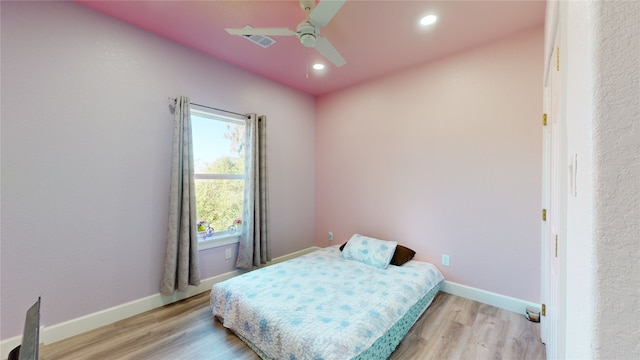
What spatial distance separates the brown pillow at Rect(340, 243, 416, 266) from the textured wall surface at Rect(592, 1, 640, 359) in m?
2.53

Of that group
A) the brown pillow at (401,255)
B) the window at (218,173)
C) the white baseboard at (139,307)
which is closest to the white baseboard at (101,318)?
the white baseboard at (139,307)

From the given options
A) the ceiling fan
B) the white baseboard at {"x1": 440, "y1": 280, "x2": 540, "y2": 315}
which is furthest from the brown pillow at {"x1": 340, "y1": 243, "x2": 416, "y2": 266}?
the ceiling fan

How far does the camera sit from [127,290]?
2.36m

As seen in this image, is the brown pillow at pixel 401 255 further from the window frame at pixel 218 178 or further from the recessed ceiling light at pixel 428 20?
the recessed ceiling light at pixel 428 20

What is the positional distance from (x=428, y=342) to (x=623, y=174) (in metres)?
2.07

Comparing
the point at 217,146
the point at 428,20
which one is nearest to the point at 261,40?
the point at 217,146

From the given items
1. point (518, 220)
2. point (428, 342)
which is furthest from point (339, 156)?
point (428, 342)

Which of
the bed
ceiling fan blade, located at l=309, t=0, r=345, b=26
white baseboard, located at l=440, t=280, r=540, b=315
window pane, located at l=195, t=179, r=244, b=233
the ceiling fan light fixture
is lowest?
white baseboard, located at l=440, t=280, r=540, b=315

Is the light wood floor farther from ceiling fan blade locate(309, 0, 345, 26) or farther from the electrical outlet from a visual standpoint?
ceiling fan blade locate(309, 0, 345, 26)

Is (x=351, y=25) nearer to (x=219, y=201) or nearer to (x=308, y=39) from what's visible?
(x=308, y=39)

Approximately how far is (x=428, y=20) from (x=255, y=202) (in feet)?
8.88

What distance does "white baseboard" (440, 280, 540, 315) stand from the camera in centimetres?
243

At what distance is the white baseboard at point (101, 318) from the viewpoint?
→ 1.92m

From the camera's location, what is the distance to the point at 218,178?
3.10 meters
